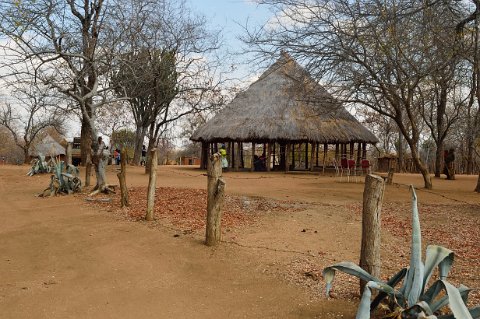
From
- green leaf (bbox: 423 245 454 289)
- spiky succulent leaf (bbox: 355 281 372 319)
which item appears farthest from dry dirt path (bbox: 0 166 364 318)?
spiky succulent leaf (bbox: 355 281 372 319)

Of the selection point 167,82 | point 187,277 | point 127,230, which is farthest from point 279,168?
point 187,277

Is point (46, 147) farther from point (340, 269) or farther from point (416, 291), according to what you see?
point (416, 291)

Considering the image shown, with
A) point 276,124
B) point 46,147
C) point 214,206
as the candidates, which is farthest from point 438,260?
point 46,147

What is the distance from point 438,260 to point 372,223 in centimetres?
77

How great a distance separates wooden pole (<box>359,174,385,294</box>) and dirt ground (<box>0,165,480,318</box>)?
33 centimetres

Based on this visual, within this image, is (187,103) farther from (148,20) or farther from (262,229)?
(262,229)

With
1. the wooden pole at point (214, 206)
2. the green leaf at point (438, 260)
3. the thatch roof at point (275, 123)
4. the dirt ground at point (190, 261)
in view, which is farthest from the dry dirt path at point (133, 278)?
the thatch roof at point (275, 123)

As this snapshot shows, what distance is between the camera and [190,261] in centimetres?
494

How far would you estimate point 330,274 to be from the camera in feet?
9.98

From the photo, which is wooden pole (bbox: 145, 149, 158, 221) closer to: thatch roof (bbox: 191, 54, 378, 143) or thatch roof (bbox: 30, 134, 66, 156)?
thatch roof (bbox: 191, 54, 378, 143)

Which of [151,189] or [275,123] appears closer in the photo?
[151,189]

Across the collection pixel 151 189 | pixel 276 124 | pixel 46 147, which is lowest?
pixel 151 189

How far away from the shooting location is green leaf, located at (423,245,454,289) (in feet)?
9.97

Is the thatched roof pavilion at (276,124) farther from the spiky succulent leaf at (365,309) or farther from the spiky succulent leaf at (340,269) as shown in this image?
the spiky succulent leaf at (365,309)
